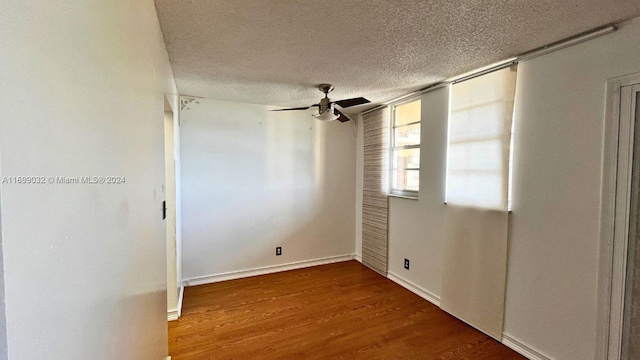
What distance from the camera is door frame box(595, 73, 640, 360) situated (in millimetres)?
1547

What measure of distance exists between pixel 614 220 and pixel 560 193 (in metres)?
0.30

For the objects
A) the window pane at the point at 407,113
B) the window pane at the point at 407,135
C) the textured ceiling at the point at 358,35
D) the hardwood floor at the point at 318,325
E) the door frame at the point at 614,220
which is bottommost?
the hardwood floor at the point at 318,325

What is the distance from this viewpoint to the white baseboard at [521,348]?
195 cm

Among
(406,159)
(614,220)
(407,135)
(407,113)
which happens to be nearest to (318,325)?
(406,159)

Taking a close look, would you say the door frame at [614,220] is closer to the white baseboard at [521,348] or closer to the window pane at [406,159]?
the white baseboard at [521,348]

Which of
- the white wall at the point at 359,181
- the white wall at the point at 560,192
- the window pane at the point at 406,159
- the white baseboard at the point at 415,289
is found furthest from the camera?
the white wall at the point at 359,181

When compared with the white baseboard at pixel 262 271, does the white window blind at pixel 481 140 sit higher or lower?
higher

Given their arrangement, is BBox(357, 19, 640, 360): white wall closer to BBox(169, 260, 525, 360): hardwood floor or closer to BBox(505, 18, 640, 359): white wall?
BBox(505, 18, 640, 359): white wall

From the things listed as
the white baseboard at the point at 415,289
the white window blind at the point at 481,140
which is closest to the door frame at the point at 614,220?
the white window blind at the point at 481,140

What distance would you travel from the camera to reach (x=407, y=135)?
10.8 ft

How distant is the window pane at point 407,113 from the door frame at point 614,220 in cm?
172

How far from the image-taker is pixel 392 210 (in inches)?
136

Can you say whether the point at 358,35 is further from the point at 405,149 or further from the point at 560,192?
the point at 405,149

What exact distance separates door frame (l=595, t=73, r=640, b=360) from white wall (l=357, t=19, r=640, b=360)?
0.03 m
